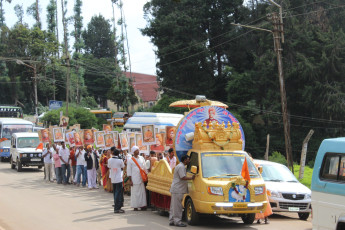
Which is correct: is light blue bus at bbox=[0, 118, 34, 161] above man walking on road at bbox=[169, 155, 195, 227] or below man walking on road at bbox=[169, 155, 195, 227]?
above

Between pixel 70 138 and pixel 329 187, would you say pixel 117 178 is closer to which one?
pixel 329 187

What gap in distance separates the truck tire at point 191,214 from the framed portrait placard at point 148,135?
20.3 feet

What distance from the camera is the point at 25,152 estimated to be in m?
31.5

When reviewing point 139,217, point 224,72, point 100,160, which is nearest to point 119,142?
point 100,160

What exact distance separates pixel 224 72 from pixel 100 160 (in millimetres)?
36194

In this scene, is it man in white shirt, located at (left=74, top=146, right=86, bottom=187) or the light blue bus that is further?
the light blue bus

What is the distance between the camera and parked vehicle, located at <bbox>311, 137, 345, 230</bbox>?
8.80 metres

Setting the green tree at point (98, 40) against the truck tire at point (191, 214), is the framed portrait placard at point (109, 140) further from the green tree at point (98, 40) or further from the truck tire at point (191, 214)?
the green tree at point (98, 40)

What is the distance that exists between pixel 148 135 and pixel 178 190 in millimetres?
6567

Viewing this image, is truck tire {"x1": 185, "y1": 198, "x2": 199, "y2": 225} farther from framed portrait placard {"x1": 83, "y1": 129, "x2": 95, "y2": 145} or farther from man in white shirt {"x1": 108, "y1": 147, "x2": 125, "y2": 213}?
framed portrait placard {"x1": 83, "y1": 129, "x2": 95, "y2": 145}

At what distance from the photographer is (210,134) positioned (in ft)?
44.3

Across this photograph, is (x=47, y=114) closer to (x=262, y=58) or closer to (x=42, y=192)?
(x=262, y=58)

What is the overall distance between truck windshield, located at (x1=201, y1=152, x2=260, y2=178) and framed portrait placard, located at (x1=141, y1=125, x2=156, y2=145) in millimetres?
6086

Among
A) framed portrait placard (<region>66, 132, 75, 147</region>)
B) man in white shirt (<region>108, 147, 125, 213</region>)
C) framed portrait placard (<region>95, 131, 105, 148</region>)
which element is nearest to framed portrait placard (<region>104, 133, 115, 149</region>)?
framed portrait placard (<region>95, 131, 105, 148</region>)
